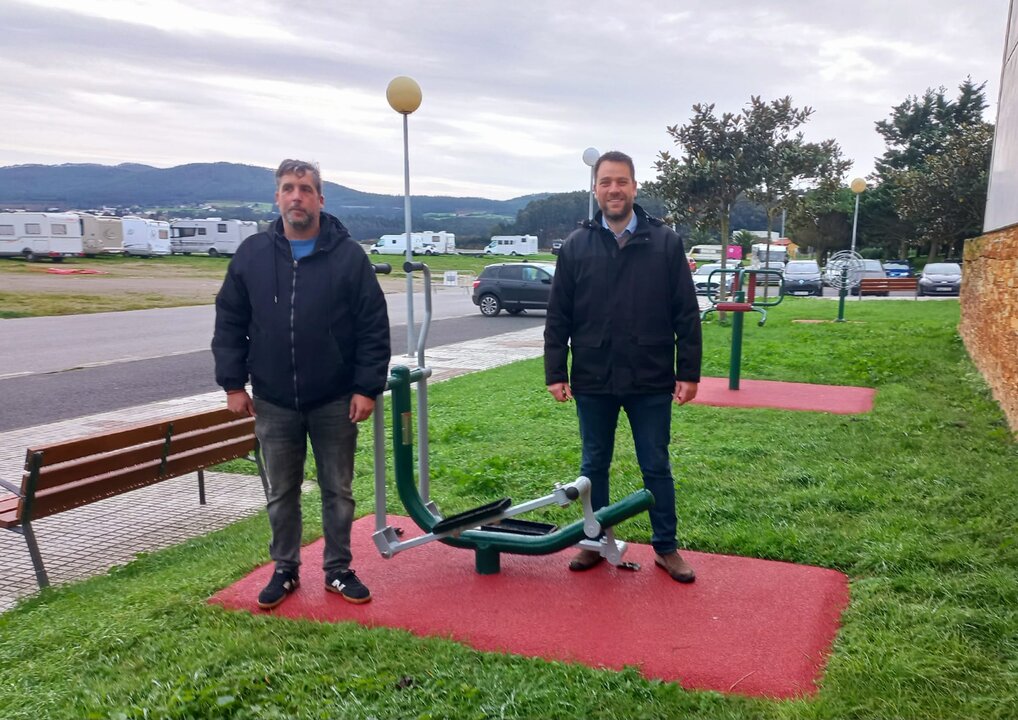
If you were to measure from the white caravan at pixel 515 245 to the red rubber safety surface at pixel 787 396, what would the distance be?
7358cm

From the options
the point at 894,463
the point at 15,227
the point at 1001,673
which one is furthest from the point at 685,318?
the point at 15,227

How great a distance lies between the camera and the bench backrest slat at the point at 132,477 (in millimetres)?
4203

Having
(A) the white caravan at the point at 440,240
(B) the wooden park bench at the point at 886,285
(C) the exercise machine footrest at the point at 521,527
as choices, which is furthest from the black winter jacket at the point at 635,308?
(A) the white caravan at the point at 440,240

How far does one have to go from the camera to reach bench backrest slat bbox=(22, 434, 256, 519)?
4.20 meters

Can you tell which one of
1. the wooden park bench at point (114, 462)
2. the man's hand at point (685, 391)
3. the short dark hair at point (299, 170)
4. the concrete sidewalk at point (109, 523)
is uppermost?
the short dark hair at point (299, 170)

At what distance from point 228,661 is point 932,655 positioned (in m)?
2.54

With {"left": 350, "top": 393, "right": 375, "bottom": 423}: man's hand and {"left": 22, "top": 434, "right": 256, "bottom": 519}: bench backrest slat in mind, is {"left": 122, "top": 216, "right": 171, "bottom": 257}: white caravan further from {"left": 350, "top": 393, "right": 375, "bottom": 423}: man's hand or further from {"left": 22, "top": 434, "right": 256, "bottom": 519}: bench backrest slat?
{"left": 350, "top": 393, "right": 375, "bottom": 423}: man's hand

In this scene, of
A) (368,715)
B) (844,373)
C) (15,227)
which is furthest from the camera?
(15,227)

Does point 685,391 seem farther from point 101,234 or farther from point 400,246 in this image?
point 400,246

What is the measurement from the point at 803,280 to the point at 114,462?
3163 centimetres

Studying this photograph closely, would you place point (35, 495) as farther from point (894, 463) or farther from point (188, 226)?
point (188, 226)

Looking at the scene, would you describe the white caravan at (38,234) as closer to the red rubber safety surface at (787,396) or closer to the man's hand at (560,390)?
the red rubber safety surface at (787,396)

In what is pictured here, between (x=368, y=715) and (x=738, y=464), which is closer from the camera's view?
(x=368, y=715)

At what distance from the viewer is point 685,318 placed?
380cm
